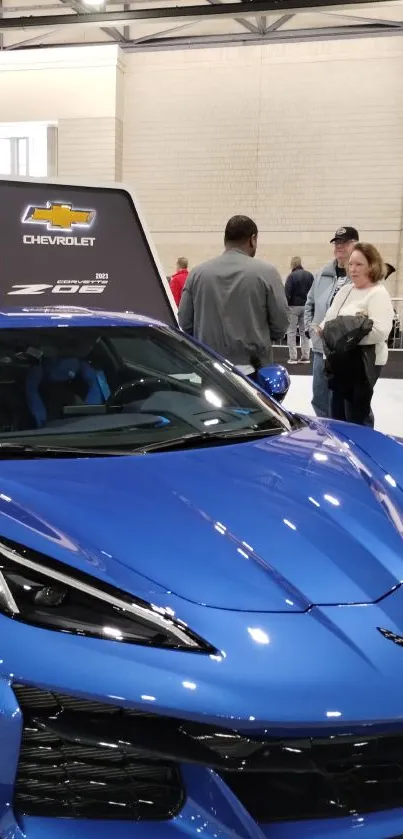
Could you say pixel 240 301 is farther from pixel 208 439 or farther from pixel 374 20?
pixel 374 20

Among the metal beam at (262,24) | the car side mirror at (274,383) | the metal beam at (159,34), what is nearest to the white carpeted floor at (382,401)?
the car side mirror at (274,383)

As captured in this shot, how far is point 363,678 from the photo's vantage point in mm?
1184

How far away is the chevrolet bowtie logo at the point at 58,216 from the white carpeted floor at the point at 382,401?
269 centimetres

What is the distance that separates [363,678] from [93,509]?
63 centimetres

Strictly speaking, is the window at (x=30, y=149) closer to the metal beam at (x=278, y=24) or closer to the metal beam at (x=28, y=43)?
the metal beam at (x=28, y=43)

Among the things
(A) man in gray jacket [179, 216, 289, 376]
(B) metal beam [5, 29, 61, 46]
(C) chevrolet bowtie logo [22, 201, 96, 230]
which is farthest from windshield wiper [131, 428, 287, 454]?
(B) metal beam [5, 29, 61, 46]

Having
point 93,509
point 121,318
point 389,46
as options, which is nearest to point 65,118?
point 389,46

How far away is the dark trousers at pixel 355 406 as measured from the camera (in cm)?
411

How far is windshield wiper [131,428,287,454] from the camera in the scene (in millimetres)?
1954

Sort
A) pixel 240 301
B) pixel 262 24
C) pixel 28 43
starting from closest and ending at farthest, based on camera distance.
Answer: pixel 240 301
pixel 262 24
pixel 28 43

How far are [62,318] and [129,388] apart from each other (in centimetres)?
34

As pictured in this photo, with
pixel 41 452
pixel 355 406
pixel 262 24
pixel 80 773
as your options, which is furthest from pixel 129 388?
pixel 262 24

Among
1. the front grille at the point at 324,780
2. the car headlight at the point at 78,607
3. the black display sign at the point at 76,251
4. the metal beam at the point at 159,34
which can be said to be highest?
the metal beam at the point at 159,34

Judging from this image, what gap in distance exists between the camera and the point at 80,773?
1.12m
